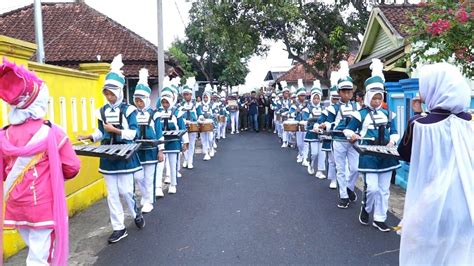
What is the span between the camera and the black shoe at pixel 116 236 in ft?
19.9

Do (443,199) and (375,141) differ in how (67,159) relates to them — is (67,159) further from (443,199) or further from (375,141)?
(375,141)

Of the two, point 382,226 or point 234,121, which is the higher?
point 382,226

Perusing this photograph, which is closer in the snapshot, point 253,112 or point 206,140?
point 206,140

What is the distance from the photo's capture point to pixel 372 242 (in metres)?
5.93

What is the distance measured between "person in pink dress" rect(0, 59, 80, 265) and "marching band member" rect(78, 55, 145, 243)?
2.10 metres

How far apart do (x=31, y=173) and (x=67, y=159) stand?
0.30 metres

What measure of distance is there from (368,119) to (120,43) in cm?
1676

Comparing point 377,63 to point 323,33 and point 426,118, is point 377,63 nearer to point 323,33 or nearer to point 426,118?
point 426,118

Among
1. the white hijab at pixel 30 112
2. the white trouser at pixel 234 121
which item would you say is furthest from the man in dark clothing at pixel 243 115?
the white hijab at pixel 30 112

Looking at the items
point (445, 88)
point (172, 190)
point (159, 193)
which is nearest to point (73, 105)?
point (159, 193)

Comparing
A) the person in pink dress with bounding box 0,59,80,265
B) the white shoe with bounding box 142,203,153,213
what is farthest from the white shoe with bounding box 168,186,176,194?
the person in pink dress with bounding box 0,59,80,265

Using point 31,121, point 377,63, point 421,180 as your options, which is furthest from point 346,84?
point 31,121

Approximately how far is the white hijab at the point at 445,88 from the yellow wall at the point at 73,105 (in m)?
4.37

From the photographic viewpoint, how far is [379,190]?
6.32 meters
